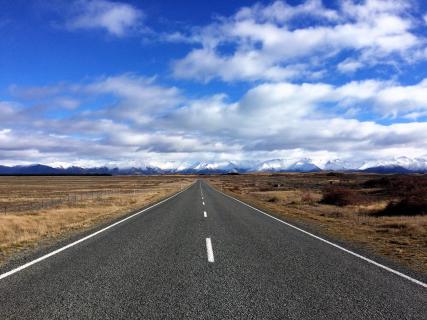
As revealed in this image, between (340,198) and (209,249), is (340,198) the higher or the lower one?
the lower one

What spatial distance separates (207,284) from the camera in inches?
292

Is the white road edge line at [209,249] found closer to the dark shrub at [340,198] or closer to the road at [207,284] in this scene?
the road at [207,284]

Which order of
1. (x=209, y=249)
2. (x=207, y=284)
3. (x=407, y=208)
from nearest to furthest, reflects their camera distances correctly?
(x=207, y=284) → (x=209, y=249) → (x=407, y=208)

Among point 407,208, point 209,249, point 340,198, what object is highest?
point 209,249

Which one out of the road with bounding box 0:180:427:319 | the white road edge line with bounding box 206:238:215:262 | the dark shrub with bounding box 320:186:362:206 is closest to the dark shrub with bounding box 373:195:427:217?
the dark shrub with bounding box 320:186:362:206

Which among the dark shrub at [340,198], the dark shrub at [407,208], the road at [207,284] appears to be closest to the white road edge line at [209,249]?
the road at [207,284]

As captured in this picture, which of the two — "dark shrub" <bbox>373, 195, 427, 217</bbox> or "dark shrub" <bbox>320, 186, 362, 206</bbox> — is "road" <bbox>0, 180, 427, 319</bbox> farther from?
"dark shrub" <bbox>320, 186, 362, 206</bbox>

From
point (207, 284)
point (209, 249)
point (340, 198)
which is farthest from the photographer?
point (340, 198)

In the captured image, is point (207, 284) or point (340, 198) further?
point (340, 198)

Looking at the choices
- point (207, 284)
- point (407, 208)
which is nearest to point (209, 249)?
point (207, 284)

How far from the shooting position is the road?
19.4ft

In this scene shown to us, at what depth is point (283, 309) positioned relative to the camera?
236 inches

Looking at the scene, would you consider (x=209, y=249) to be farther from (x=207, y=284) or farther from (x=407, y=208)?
(x=407, y=208)

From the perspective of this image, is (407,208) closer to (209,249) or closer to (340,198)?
(340,198)
